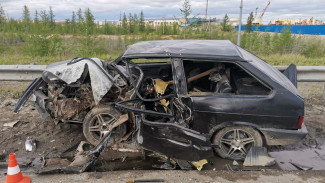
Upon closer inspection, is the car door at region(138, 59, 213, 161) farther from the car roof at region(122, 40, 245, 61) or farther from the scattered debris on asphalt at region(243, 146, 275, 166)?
the car roof at region(122, 40, 245, 61)

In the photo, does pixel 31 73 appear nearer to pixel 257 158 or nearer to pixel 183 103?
pixel 183 103

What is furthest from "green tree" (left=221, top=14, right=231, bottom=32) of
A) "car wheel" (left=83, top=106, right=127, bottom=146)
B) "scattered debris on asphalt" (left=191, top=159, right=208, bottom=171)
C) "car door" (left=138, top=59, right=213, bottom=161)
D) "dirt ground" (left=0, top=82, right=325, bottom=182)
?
"car door" (left=138, top=59, right=213, bottom=161)

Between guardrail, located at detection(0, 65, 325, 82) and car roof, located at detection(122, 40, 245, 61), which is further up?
car roof, located at detection(122, 40, 245, 61)

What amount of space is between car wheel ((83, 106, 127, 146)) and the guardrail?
8.01ft

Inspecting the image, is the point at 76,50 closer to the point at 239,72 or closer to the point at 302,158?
the point at 239,72

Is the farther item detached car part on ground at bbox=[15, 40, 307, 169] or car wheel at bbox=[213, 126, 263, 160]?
car wheel at bbox=[213, 126, 263, 160]

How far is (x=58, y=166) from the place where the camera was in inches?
134

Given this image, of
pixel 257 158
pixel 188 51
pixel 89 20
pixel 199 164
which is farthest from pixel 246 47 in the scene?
pixel 199 164

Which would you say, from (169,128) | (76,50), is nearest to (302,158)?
(169,128)

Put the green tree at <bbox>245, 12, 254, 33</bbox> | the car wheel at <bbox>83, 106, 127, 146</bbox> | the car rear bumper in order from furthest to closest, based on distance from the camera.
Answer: the green tree at <bbox>245, 12, 254, 33</bbox> < the car wheel at <bbox>83, 106, 127, 146</bbox> < the car rear bumper

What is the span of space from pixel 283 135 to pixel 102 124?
269 centimetres

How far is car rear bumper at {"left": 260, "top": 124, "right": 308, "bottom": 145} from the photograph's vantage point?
3.41 meters

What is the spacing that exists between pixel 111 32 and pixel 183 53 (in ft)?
74.4

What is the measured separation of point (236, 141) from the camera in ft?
11.8
